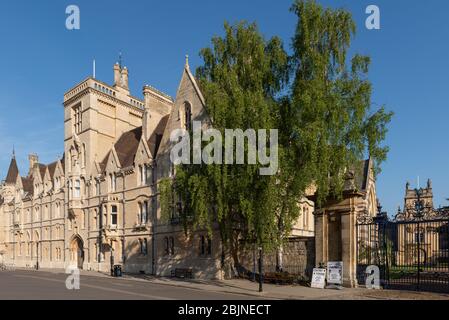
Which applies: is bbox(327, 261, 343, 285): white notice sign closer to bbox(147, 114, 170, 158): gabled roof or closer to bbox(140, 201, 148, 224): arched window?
bbox(140, 201, 148, 224): arched window

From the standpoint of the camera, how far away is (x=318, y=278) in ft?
73.7

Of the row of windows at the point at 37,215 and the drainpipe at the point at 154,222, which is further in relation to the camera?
the row of windows at the point at 37,215

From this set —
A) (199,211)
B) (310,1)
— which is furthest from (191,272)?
(310,1)

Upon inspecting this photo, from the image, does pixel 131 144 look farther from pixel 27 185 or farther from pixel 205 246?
pixel 27 185

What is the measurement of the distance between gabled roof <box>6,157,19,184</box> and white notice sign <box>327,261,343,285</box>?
202 feet

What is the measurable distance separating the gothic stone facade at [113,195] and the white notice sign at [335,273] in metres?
10.3

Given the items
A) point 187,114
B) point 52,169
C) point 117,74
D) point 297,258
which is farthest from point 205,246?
point 52,169

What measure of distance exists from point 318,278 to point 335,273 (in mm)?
984

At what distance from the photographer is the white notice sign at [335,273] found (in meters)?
21.8

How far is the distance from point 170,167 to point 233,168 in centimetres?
1410

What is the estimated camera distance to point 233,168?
22.8 m

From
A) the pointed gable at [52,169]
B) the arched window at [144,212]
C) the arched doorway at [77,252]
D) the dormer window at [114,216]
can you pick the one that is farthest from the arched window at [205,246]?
the pointed gable at [52,169]

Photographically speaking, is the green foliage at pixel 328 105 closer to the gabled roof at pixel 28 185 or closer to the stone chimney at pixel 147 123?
the stone chimney at pixel 147 123
